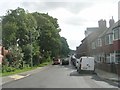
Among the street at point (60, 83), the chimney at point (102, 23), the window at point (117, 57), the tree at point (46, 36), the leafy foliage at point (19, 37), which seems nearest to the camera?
the street at point (60, 83)

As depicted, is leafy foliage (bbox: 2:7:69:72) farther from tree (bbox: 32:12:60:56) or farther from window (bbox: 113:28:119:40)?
window (bbox: 113:28:119:40)

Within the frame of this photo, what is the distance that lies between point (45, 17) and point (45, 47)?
31.3 ft

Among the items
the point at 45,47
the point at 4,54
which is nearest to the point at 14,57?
the point at 4,54

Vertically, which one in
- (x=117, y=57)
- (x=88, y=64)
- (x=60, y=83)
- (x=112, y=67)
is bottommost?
(x=60, y=83)

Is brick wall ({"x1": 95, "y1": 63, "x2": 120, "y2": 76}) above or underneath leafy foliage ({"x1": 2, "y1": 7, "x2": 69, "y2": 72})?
underneath

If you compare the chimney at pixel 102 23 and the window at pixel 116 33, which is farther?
the chimney at pixel 102 23

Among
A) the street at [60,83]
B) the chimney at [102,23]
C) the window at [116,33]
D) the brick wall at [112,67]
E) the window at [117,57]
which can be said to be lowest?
the street at [60,83]

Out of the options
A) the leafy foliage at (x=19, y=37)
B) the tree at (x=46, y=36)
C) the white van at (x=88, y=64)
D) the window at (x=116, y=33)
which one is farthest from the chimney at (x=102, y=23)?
the white van at (x=88, y=64)

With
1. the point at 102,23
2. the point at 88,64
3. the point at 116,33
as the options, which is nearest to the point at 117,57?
the point at 116,33

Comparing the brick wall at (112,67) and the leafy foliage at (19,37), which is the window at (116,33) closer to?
the brick wall at (112,67)

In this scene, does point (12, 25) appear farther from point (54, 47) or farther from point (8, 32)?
point (54, 47)

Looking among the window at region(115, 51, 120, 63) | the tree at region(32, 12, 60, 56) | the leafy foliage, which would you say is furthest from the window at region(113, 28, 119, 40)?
the tree at region(32, 12, 60, 56)

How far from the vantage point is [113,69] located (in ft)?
132

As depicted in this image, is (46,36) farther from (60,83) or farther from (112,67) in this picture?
(60,83)
